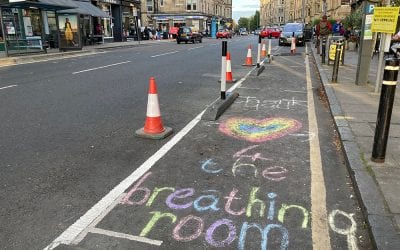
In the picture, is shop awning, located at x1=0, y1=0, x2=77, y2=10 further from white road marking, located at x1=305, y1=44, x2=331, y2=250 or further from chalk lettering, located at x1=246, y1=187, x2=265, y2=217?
chalk lettering, located at x1=246, y1=187, x2=265, y2=217

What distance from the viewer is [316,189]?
3.97 metres

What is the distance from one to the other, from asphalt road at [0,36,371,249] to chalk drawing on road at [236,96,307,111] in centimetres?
4

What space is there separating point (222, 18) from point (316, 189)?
9676 cm

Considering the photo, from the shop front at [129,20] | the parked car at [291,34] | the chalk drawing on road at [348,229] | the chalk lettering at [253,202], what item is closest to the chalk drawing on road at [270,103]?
the chalk lettering at [253,202]

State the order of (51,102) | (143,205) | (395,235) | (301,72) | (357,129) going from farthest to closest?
(301,72), (51,102), (357,129), (143,205), (395,235)

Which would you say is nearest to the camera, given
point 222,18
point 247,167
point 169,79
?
point 247,167

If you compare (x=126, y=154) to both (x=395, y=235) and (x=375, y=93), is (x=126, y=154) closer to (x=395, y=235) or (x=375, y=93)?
(x=395, y=235)

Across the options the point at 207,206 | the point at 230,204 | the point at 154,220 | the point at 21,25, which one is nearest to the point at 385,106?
the point at 230,204

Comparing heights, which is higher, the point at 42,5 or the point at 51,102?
the point at 42,5

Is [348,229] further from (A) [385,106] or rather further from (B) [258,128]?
(B) [258,128]

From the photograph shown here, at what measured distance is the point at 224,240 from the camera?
3.04 meters

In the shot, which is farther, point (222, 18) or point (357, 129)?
point (222, 18)

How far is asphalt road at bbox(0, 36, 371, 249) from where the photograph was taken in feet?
10.3

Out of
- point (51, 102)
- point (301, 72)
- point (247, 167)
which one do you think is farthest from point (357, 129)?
point (301, 72)
